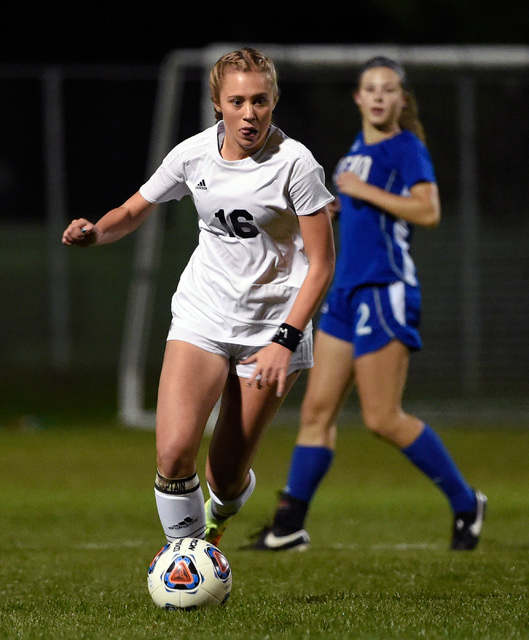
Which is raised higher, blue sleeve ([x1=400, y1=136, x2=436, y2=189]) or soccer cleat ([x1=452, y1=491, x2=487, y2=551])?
blue sleeve ([x1=400, y1=136, x2=436, y2=189])

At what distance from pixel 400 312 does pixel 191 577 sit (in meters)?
2.20

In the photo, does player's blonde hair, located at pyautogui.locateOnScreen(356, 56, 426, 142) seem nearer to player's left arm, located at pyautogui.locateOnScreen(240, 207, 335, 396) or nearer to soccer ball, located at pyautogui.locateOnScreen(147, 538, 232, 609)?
player's left arm, located at pyautogui.locateOnScreen(240, 207, 335, 396)

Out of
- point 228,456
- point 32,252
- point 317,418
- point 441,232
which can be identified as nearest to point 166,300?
point 441,232

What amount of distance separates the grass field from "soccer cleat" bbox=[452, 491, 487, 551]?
81mm

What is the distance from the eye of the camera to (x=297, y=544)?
6.41 m

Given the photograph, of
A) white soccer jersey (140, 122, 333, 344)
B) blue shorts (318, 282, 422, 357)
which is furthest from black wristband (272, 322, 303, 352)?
blue shorts (318, 282, 422, 357)

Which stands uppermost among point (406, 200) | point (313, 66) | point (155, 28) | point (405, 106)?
point (405, 106)

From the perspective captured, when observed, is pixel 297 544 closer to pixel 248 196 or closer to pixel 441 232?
pixel 248 196

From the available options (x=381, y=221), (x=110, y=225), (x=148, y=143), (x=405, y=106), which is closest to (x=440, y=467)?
(x=381, y=221)

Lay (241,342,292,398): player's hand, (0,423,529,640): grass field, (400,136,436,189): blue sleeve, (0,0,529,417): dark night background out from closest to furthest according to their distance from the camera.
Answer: (0,423,529,640): grass field < (241,342,292,398): player's hand < (400,136,436,189): blue sleeve < (0,0,529,417): dark night background

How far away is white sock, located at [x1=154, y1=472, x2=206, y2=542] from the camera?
4.82m

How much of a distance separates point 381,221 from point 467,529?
5.29ft

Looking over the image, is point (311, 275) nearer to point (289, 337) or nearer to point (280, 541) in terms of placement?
point (289, 337)

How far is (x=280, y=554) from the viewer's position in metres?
6.25
